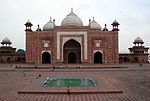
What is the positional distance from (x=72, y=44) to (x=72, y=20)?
3.02 metres

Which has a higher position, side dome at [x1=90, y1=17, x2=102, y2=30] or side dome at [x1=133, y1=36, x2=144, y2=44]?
side dome at [x1=90, y1=17, x2=102, y2=30]

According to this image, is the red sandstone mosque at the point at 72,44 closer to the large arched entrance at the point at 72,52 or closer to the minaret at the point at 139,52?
the large arched entrance at the point at 72,52

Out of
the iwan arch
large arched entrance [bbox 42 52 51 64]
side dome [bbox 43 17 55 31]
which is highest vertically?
side dome [bbox 43 17 55 31]

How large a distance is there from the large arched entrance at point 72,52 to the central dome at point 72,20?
2192mm

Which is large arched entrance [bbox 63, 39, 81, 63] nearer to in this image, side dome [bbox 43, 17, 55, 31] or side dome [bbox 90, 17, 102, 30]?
side dome [bbox 90, 17, 102, 30]

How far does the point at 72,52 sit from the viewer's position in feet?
107

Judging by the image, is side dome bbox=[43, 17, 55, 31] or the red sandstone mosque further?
side dome bbox=[43, 17, 55, 31]

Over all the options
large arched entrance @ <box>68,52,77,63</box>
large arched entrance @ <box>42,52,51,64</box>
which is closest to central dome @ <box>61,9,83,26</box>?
large arched entrance @ <box>68,52,77,63</box>

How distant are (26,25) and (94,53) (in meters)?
9.14

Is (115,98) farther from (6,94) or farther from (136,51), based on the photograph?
(136,51)

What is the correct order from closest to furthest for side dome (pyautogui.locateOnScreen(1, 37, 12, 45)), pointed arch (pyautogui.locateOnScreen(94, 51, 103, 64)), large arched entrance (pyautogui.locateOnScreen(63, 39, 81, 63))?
large arched entrance (pyautogui.locateOnScreen(63, 39, 81, 63))
pointed arch (pyautogui.locateOnScreen(94, 51, 103, 64))
side dome (pyautogui.locateOnScreen(1, 37, 12, 45))

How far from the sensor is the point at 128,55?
37656 millimetres

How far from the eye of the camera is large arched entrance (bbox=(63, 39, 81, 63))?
32.5 metres

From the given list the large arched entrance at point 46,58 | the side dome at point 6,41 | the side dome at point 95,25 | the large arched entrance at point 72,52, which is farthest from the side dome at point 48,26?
the side dome at point 6,41
